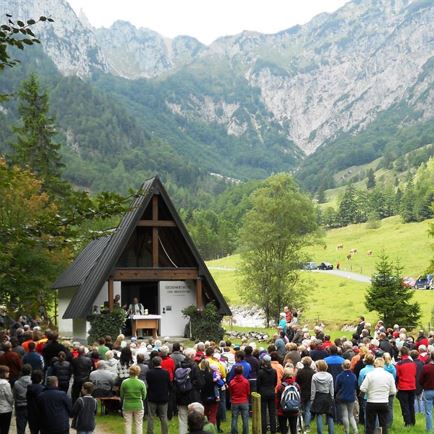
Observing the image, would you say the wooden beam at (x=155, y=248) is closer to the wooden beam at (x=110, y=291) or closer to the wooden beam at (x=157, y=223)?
the wooden beam at (x=157, y=223)

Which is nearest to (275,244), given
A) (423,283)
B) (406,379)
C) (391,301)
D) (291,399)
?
(391,301)

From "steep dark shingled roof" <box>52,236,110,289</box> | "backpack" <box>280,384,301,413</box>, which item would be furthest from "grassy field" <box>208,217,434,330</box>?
"backpack" <box>280,384,301,413</box>

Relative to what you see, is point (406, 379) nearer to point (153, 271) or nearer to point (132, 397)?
point (132, 397)

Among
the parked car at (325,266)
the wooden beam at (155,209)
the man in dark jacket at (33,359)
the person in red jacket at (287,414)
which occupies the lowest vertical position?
the person in red jacket at (287,414)

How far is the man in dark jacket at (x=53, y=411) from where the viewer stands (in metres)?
12.2

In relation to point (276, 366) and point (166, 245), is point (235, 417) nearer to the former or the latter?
point (276, 366)

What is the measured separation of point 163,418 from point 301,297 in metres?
39.5

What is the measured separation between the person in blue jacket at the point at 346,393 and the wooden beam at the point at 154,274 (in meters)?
16.9

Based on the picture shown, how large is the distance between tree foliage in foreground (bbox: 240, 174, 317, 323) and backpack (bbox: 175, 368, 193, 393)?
38.5 m

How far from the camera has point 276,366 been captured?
1634 centimetres

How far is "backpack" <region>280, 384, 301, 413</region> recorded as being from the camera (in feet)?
48.2

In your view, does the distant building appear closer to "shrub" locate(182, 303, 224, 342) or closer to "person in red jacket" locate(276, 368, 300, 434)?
"shrub" locate(182, 303, 224, 342)

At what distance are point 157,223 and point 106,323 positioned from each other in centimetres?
490

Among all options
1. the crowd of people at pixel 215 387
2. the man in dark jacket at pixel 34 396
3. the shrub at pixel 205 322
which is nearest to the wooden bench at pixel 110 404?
the crowd of people at pixel 215 387
